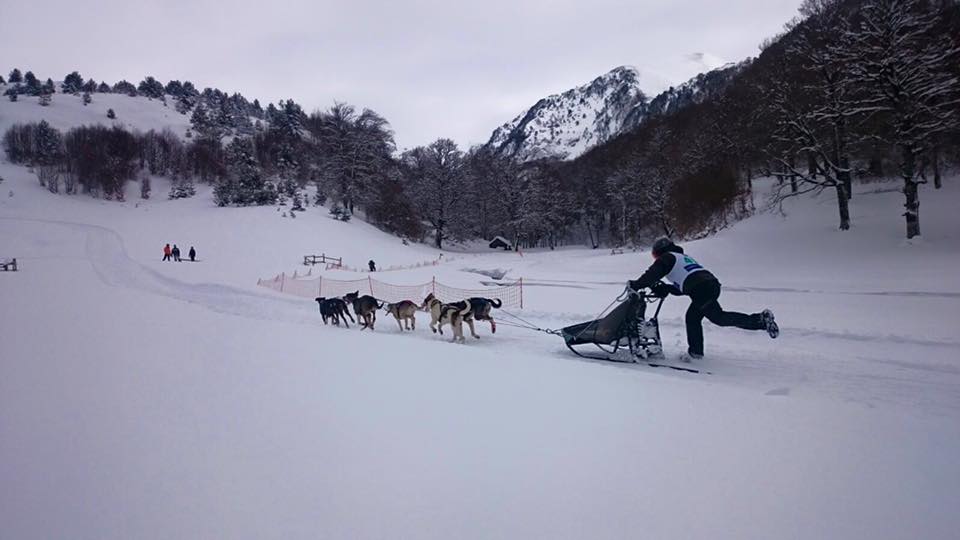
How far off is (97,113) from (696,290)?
305ft

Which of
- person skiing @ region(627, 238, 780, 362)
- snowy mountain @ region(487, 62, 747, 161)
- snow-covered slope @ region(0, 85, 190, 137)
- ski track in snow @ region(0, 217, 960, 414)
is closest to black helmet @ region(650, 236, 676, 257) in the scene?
person skiing @ region(627, 238, 780, 362)

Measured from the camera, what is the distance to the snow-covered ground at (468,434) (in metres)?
2.09

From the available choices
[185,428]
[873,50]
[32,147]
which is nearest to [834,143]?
[873,50]

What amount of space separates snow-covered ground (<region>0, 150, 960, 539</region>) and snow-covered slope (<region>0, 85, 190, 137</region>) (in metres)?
69.3

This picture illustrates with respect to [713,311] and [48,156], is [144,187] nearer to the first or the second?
[48,156]

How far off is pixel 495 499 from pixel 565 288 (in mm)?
15030

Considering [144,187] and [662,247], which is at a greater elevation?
[144,187]

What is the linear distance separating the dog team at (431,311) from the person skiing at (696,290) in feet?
11.4

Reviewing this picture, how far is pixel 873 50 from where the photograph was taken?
14750 mm

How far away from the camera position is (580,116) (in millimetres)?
145000

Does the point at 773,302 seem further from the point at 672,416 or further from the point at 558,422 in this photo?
the point at 558,422

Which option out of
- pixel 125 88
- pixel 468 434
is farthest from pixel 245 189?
pixel 125 88

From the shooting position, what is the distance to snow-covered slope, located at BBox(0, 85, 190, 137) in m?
55.6

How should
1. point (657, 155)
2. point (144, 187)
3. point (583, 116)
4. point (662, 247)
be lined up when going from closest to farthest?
point (662, 247), point (657, 155), point (144, 187), point (583, 116)
